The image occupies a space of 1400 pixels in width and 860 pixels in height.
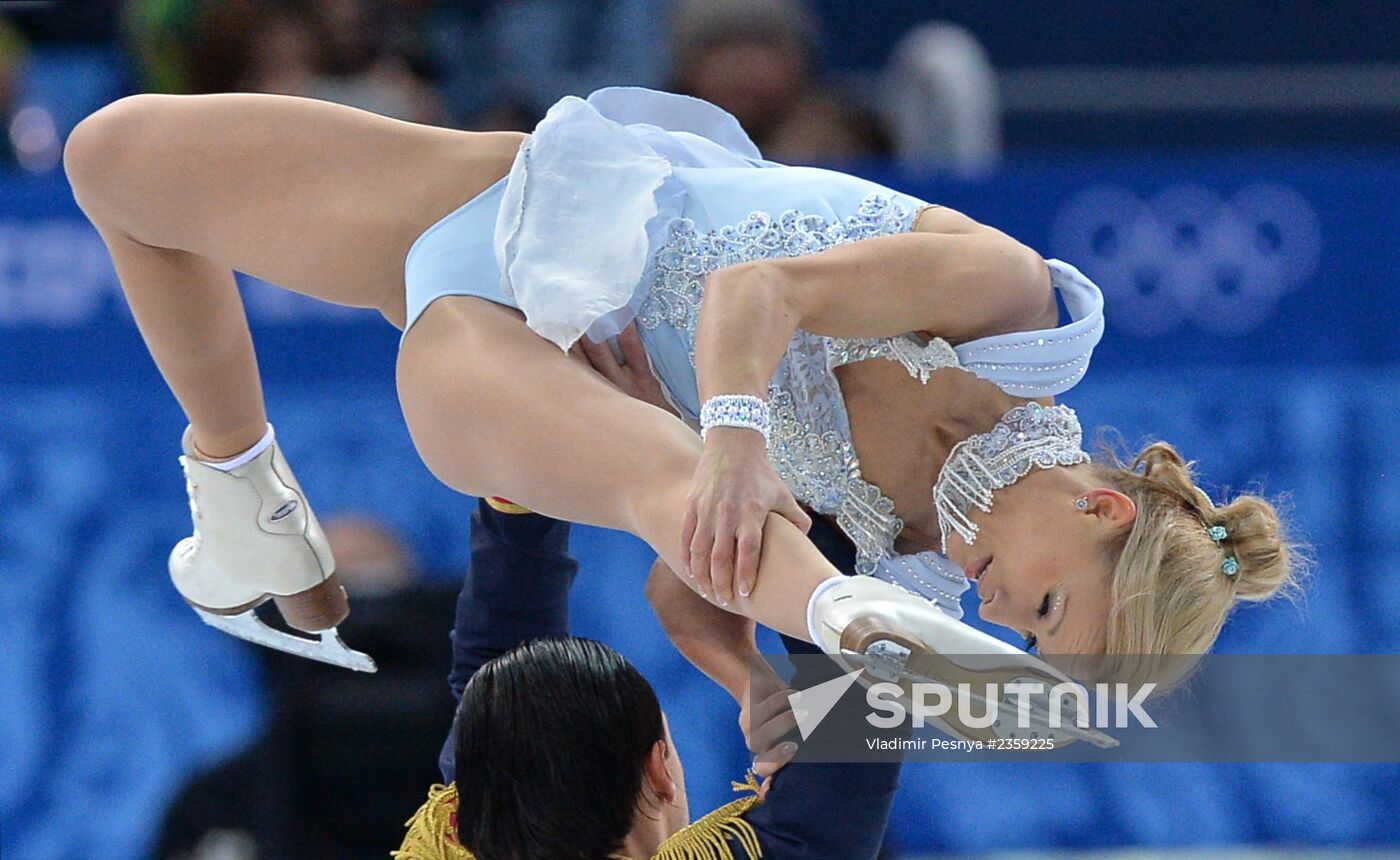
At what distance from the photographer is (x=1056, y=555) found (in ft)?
6.55

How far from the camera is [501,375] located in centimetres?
185

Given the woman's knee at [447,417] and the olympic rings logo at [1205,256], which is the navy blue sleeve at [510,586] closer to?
the woman's knee at [447,417]

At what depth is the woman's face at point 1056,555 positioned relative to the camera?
2.00 meters

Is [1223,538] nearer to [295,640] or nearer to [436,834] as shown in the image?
[436,834]

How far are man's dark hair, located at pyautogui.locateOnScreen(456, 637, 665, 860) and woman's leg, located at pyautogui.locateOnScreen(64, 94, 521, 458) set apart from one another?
558mm

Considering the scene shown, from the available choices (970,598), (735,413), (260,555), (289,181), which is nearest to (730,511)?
(735,413)

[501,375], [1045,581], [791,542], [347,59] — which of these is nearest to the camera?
[791,542]

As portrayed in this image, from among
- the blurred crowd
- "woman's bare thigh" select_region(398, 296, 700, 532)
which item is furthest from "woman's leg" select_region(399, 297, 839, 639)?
the blurred crowd

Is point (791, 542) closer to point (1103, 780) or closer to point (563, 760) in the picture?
point (563, 760)

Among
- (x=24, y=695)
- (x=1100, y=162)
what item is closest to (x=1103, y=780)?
(x=1100, y=162)

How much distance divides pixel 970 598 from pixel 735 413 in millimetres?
1911

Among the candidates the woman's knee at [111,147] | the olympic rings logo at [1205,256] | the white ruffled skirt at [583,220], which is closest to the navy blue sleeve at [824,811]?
the white ruffled skirt at [583,220]

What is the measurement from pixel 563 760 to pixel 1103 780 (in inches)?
93.3

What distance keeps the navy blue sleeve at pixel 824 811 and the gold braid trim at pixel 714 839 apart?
0.05 feet
